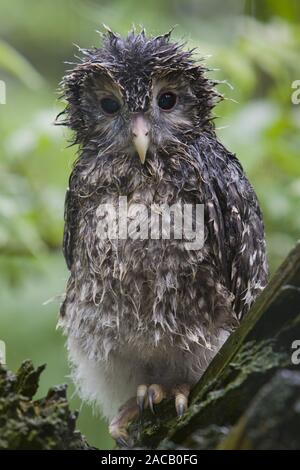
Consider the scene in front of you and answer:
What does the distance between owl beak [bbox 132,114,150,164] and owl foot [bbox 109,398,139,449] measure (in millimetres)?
566

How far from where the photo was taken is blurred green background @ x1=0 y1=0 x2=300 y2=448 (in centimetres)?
229

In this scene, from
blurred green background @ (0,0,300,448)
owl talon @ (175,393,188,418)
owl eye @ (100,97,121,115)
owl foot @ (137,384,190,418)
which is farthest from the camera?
blurred green background @ (0,0,300,448)

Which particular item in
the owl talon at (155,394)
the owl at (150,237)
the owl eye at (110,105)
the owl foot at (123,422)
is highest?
the owl eye at (110,105)

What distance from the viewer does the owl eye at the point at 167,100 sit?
5.70 ft

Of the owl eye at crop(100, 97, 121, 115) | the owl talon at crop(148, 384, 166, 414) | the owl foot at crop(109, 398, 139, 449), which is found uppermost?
the owl eye at crop(100, 97, 121, 115)

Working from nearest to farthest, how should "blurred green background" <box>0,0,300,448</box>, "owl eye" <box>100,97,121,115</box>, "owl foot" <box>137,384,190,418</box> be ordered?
"owl foot" <box>137,384,190,418</box>
"owl eye" <box>100,97,121,115</box>
"blurred green background" <box>0,0,300,448</box>

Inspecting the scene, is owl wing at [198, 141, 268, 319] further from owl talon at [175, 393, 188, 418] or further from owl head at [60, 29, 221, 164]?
owl talon at [175, 393, 188, 418]

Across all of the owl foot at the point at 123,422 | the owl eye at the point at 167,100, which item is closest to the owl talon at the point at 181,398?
the owl foot at the point at 123,422

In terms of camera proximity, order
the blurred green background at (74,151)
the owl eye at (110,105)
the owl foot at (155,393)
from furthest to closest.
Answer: the blurred green background at (74,151), the owl eye at (110,105), the owl foot at (155,393)

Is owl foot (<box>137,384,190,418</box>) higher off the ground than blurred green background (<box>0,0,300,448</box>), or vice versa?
blurred green background (<box>0,0,300,448</box>)

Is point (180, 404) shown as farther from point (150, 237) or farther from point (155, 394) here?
point (150, 237)
